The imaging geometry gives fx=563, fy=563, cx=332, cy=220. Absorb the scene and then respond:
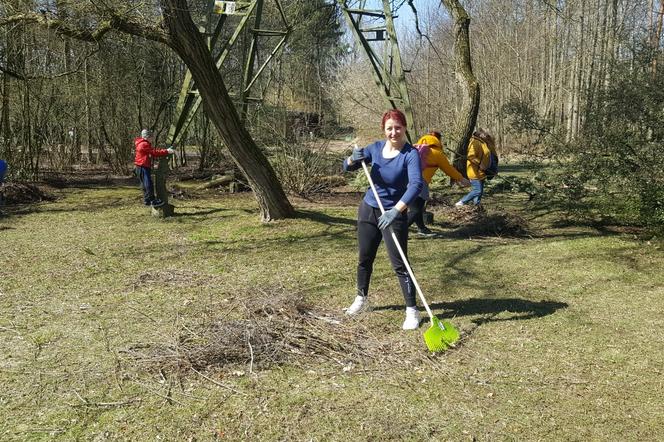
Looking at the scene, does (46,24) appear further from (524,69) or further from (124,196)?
(524,69)

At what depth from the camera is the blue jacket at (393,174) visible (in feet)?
15.0

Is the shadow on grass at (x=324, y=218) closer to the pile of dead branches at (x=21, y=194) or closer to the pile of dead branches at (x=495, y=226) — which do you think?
the pile of dead branches at (x=495, y=226)

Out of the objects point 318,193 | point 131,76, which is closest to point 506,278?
point 318,193

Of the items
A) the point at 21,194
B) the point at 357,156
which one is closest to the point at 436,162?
the point at 357,156

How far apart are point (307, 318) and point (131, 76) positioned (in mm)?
13125

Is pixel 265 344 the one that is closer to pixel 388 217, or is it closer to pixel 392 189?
pixel 388 217

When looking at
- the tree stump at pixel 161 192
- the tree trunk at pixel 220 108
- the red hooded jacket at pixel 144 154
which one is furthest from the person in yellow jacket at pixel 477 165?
the red hooded jacket at pixel 144 154

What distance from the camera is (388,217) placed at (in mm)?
4430

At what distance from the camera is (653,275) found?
6.19 metres

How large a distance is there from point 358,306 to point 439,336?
94 cm

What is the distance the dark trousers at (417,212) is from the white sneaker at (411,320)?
1418 millimetres

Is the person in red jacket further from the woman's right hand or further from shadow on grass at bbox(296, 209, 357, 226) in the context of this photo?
the woman's right hand

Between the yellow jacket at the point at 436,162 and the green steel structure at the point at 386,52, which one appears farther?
the green steel structure at the point at 386,52

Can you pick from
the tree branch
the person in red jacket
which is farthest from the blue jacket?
the person in red jacket
